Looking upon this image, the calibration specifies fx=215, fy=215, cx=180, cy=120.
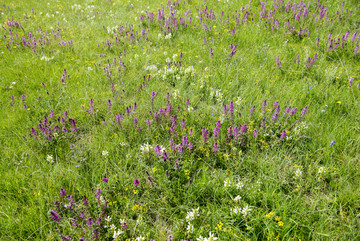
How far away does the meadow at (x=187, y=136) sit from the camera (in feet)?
8.78

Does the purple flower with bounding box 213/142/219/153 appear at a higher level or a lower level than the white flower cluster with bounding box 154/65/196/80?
lower

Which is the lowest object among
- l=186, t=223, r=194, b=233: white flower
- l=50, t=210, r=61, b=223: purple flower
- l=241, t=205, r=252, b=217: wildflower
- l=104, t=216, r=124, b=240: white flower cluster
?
l=104, t=216, r=124, b=240: white flower cluster

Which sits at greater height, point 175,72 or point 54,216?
point 175,72

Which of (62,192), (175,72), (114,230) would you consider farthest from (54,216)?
(175,72)

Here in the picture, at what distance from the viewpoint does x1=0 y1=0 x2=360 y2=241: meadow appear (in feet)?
8.78

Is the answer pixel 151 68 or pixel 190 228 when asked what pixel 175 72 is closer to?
pixel 151 68

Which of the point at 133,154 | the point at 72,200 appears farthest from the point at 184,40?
the point at 72,200

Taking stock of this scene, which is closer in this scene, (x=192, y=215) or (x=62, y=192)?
(x=192, y=215)

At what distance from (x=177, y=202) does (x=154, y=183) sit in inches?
16.4

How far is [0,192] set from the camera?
2971 mm

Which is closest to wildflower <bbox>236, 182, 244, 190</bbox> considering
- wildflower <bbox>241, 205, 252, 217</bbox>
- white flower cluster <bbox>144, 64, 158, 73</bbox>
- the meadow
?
the meadow

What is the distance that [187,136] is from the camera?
3689 millimetres

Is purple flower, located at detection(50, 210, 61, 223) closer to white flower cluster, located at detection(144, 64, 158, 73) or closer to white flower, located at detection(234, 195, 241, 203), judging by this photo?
white flower, located at detection(234, 195, 241, 203)

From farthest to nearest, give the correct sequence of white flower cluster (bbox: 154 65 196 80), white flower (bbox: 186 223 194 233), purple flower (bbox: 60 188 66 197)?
white flower cluster (bbox: 154 65 196 80) → purple flower (bbox: 60 188 66 197) → white flower (bbox: 186 223 194 233)
